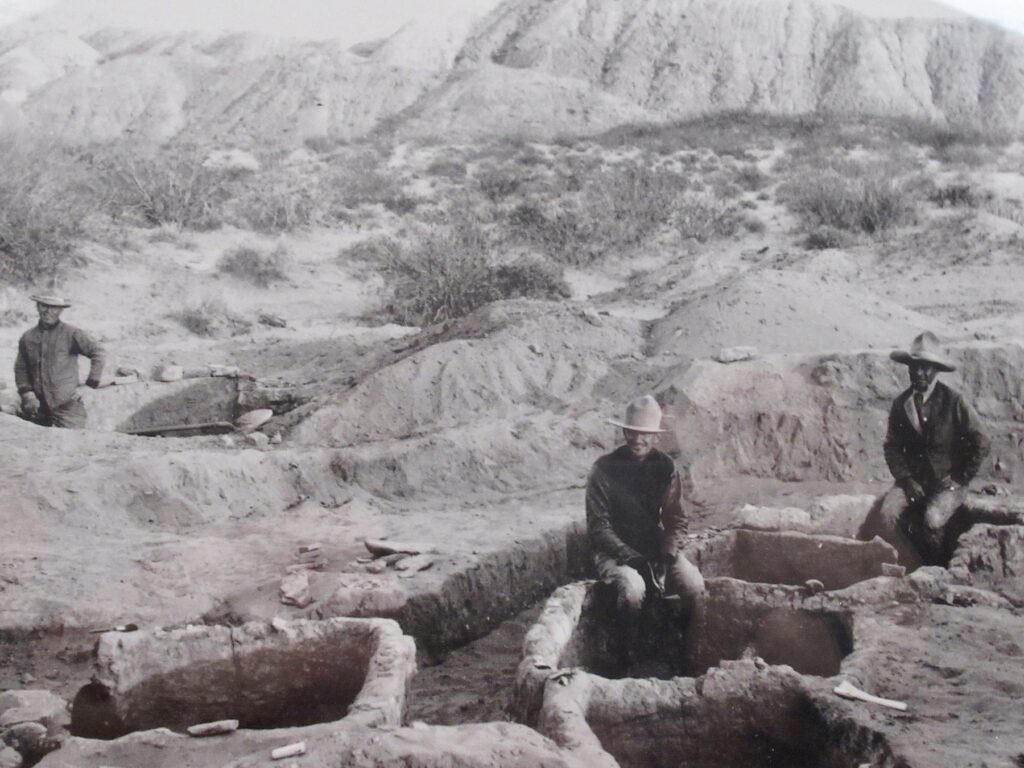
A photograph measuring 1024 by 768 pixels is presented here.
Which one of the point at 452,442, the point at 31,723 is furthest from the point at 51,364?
the point at 31,723

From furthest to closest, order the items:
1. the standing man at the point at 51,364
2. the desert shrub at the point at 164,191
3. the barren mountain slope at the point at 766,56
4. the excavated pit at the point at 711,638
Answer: the barren mountain slope at the point at 766,56
the desert shrub at the point at 164,191
the standing man at the point at 51,364
the excavated pit at the point at 711,638

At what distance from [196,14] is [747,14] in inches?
1062

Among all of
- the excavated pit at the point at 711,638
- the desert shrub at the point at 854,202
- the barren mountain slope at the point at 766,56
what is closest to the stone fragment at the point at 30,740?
the excavated pit at the point at 711,638

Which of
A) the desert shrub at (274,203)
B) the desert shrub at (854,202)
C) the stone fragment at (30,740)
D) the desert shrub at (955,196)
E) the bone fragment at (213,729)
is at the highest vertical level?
the desert shrub at (955,196)

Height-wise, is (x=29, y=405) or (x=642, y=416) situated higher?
(x=642, y=416)

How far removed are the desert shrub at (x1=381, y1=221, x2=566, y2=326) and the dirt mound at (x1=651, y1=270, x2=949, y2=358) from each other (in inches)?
156

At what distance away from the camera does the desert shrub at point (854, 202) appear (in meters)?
16.9

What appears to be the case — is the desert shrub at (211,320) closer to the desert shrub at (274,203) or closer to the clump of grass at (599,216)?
the desert shrub at (274,203)

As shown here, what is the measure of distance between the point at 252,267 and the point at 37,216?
3.07 metres

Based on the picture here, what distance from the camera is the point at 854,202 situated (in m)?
17.2

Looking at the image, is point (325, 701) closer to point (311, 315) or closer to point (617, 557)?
point (617, 557)

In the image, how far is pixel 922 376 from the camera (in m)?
5.89

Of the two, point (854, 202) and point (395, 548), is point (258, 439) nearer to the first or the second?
point (395, 548)

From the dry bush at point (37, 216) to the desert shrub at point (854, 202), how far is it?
11749 mm
